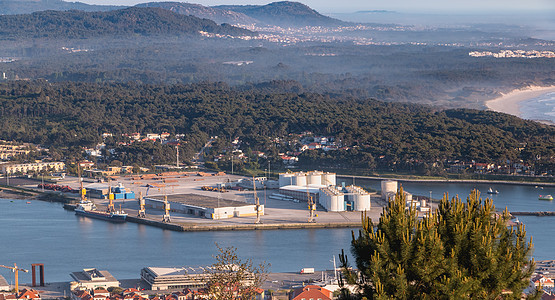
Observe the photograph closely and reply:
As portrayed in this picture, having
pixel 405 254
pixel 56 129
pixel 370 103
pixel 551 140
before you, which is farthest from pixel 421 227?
pixel 370 103

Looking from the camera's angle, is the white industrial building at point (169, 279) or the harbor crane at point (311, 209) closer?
the white industrial building at point (169, 279)

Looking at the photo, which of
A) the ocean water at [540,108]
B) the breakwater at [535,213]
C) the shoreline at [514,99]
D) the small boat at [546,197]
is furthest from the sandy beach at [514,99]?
the breakwater at [535,213]

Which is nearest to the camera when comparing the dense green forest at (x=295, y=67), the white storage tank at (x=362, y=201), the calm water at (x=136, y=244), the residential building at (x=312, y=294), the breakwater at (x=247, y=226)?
the residential building at (x=312, y=294)

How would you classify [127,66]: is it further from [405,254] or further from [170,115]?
[405,254]

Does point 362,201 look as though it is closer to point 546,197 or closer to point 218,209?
point 218,209

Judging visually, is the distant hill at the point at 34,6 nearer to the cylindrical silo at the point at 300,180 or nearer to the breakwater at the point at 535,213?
the cylindrical silo at the point at 300,180

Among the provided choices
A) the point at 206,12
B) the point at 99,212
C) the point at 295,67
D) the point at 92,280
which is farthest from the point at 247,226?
the point at 206,12

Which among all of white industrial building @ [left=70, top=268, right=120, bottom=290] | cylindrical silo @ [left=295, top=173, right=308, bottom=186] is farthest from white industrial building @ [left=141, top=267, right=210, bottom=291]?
cylindrical silo @ [left=295, top=173, right=308, bottom=186]
